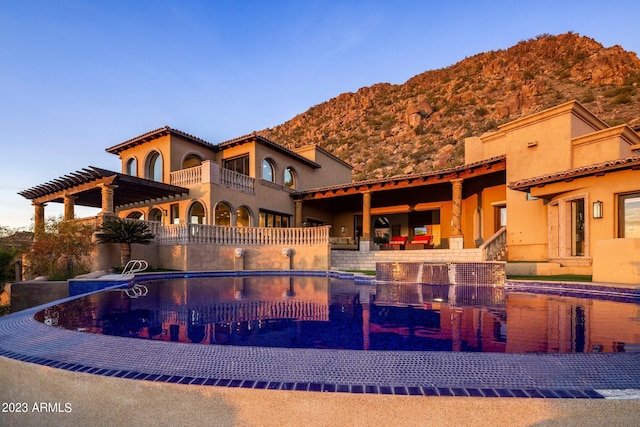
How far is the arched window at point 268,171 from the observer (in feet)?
70.6

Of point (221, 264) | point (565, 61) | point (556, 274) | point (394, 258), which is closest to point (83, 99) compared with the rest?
point (221, 264)

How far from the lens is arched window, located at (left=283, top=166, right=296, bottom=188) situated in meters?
23.3

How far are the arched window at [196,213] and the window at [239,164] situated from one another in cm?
354

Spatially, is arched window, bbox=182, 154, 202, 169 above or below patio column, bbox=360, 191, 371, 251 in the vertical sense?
above

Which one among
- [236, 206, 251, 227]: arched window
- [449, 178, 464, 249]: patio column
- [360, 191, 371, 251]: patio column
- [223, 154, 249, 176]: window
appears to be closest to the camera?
[449, 178, 464, 249]: patio column

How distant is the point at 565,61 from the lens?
160 ft

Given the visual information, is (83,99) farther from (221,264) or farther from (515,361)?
(515,361)

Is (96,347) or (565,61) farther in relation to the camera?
(565,61)

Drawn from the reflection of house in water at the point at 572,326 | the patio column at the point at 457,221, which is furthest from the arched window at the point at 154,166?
the reflection of house in water at the point at 572,326

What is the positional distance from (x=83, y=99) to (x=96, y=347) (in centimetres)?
2299

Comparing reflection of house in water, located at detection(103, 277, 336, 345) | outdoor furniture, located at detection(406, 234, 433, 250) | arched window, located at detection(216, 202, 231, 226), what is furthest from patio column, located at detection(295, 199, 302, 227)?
reflection of house in water, located at detection(103, 277, 336, 345)

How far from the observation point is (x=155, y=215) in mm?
21375

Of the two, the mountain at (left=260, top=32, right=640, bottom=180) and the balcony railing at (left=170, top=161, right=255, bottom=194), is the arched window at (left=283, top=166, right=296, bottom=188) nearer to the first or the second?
the balcony railing at (left=170, top=161, right=255, bottom=194)

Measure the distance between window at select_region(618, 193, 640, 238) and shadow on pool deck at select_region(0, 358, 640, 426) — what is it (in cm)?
1259
